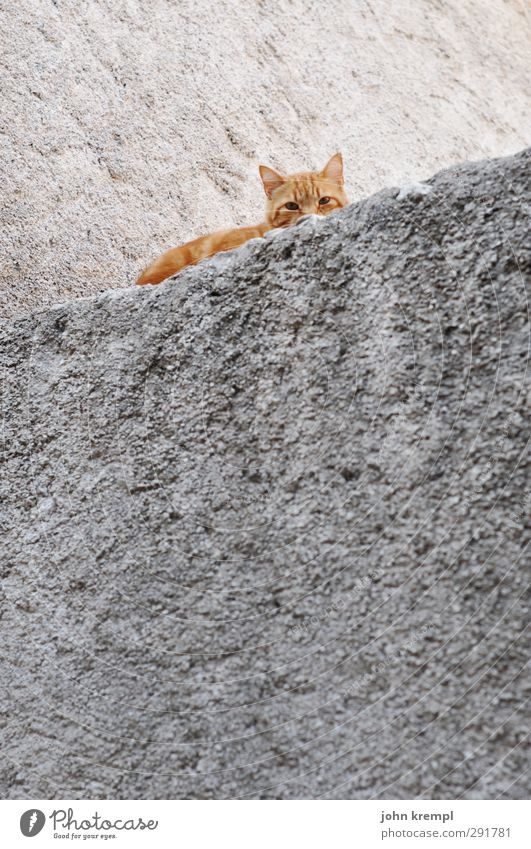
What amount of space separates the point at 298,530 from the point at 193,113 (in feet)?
3.90

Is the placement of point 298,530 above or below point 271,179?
below

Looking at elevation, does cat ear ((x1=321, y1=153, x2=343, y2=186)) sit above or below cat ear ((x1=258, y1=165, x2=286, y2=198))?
below

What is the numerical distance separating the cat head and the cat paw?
0.75 m

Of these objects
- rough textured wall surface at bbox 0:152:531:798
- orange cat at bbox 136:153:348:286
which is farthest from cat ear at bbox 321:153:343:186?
rough textured wall surface at bbox 0:152:531:798

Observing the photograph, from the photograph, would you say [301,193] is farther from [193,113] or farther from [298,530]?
[298,530]

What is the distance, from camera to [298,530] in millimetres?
780

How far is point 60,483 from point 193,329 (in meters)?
0.24

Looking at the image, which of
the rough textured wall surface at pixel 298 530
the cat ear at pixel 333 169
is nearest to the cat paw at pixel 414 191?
the rough textured wall surface at pixel 298 530

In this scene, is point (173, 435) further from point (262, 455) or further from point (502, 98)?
point (502, 98)

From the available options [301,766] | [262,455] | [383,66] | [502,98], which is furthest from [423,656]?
[502,98]

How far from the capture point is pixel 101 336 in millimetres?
995
